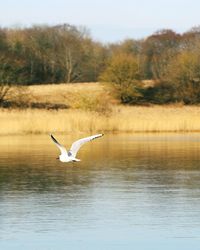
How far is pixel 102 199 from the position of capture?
615 inches

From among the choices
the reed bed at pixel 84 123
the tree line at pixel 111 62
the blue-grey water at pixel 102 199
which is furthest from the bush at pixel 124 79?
the blue-grey water at pixel 102 199

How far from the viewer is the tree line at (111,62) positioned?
50.3 meters

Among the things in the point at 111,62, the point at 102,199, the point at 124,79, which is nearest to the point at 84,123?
the point at 102,199

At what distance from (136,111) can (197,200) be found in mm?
27968

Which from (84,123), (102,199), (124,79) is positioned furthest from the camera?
(124,79)

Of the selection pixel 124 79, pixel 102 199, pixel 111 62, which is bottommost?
pixel 102 199

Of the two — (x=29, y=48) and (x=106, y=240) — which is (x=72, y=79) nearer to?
(x=29, y=48)

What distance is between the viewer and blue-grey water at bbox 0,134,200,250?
11984 mm

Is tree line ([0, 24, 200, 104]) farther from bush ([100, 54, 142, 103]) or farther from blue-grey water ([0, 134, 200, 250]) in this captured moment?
blue-grey water ([0, 134, 200, 250])

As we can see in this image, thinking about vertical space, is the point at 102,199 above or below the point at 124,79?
below

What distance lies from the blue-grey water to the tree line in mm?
21714

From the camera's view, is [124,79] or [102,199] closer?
[102,199]

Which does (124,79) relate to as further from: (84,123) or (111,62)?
(84,123)

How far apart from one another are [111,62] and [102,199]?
36.6 meters
